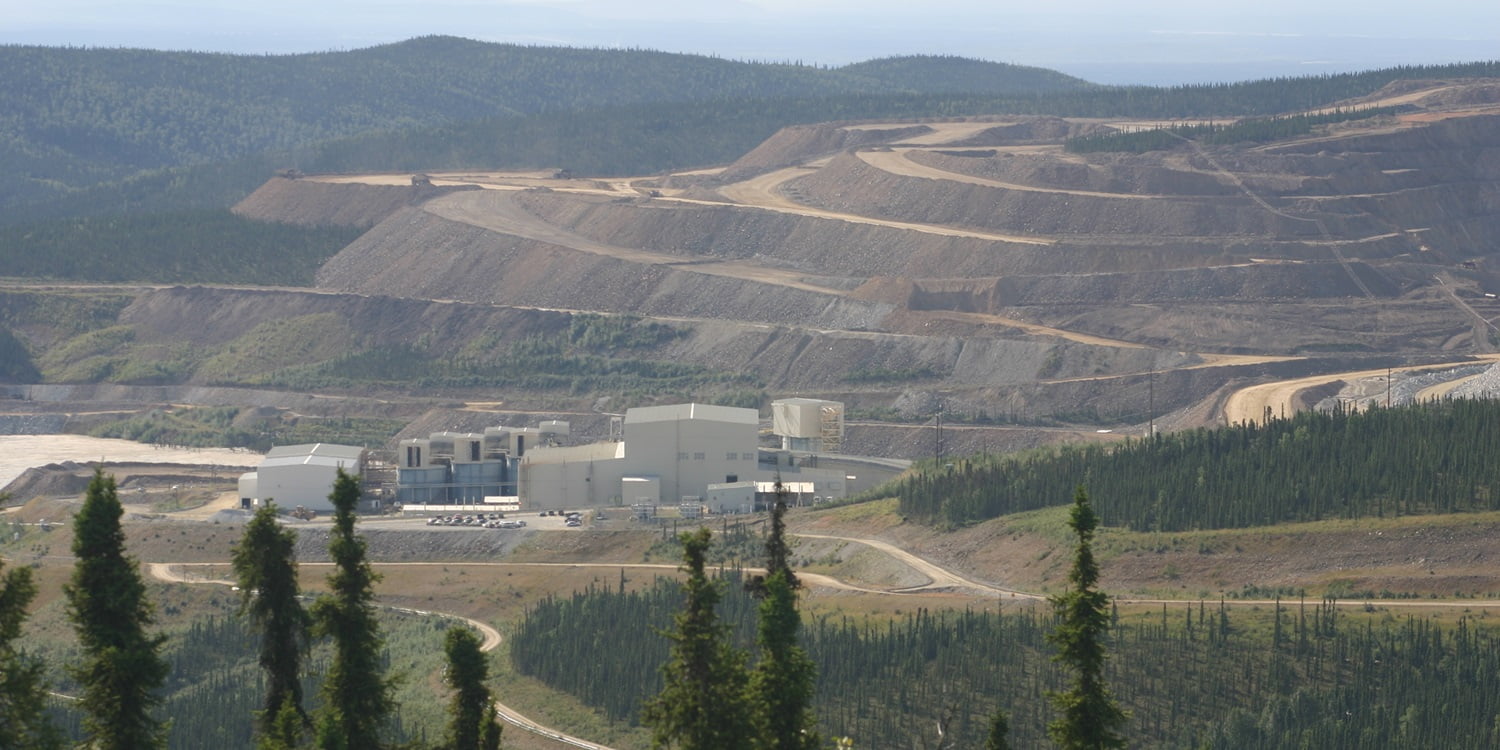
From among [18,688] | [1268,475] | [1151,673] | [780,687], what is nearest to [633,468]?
[1268,475]

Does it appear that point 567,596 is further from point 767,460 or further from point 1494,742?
point 1494,742

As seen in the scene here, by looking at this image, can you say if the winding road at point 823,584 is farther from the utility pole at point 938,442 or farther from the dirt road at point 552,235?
the dirt road at point 552,235

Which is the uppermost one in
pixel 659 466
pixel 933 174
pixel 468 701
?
pixel 933 174

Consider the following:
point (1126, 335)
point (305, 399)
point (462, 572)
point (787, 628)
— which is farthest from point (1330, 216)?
point (787, 628)

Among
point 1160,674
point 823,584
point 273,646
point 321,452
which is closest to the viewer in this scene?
point 273,646

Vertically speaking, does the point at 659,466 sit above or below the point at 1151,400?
below

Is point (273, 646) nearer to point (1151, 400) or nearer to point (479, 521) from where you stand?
point (479, 521)

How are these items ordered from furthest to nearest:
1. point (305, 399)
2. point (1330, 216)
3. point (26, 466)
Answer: point (1330, 216) → point (305, 399) → point (26, 466)

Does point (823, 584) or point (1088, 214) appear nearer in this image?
point (823, 584)
